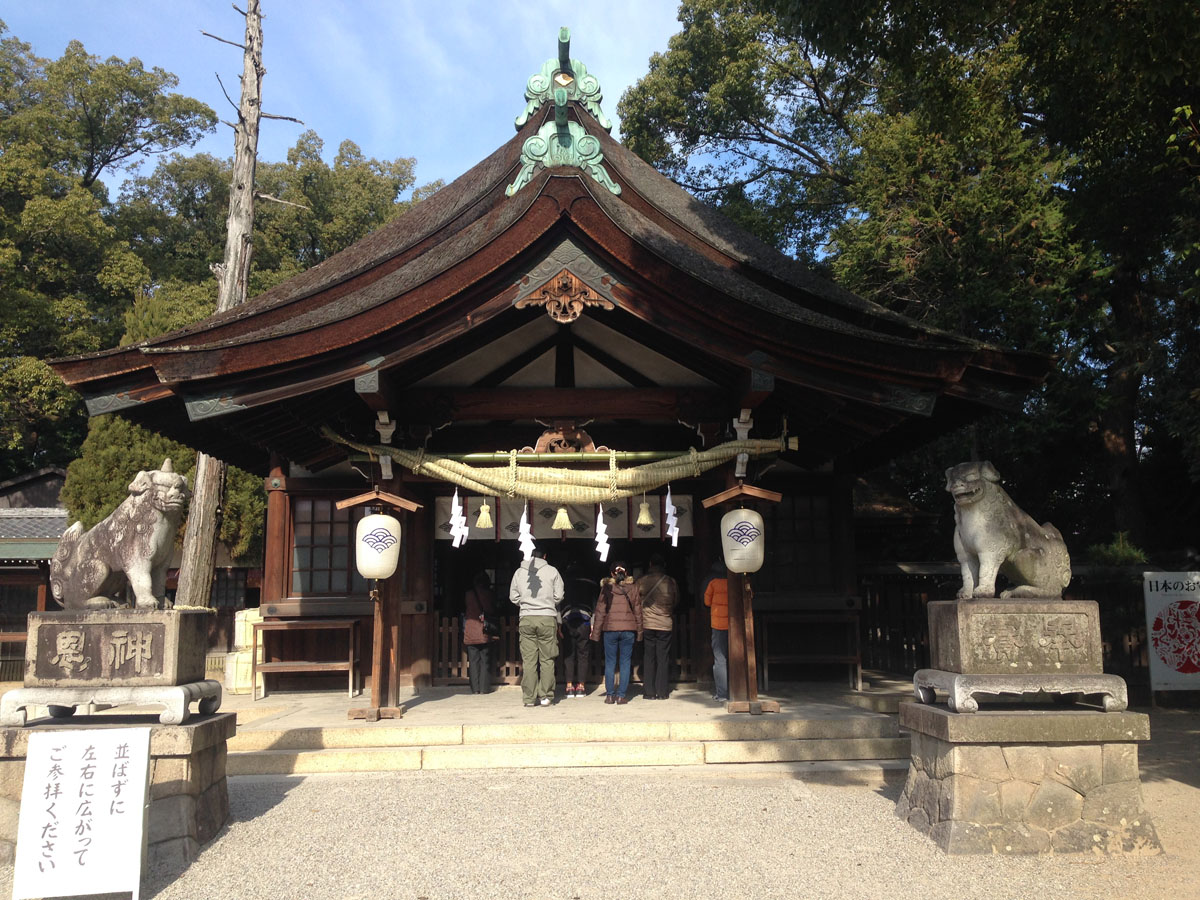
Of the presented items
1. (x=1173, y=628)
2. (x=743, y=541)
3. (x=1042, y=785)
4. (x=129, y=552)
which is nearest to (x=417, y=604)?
(x=743, y=541)

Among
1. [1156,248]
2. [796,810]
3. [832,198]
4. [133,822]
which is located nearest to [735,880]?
[796,810]

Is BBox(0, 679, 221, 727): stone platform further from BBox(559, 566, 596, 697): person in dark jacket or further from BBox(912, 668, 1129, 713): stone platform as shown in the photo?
BBox(559, 566, 596, 697): person in dark jacket

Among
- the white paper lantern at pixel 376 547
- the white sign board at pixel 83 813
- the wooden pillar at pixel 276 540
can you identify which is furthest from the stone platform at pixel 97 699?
the wooden pillar at pixel 276 540

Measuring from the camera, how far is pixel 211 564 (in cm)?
1241

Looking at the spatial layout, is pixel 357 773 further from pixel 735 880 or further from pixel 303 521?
pixel 303 521

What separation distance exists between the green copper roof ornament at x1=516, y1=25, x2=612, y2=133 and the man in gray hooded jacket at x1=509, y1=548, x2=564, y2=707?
751cm

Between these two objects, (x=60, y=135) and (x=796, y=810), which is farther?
(x=60, y=135)

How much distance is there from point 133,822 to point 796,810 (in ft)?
13.2

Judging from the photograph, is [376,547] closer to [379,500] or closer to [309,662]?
[379,500]

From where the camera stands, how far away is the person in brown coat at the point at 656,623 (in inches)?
352

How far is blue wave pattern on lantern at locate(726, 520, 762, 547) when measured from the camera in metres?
7.78

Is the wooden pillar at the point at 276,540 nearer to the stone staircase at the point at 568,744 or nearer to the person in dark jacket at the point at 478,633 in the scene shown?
the person in dark jacket at the point at 478,633

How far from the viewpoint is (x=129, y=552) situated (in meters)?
5.65

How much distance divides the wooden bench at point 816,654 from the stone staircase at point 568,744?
2085 mm
